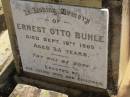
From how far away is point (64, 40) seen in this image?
5.12 ft

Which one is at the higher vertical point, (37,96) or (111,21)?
(111,21)

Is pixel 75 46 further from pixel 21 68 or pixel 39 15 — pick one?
pixel 21 68

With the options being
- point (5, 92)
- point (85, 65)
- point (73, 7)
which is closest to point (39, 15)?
point (73, 7)

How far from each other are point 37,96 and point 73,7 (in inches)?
18.9

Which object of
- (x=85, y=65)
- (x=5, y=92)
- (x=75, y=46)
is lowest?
(x=5, y=92)


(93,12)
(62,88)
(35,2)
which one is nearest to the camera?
(93,12)

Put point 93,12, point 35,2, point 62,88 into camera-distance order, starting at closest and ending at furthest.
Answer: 1. point 93,12
2. point 35,2
3. point 62,88

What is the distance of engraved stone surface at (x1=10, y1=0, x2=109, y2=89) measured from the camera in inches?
57.2

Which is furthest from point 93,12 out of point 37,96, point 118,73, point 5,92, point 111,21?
point 5,92

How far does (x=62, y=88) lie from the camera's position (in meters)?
1.74

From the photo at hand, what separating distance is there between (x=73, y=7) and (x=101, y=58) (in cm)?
29

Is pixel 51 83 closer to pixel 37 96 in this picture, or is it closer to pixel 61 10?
pixel 37 96

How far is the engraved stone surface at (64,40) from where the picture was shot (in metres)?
1.45

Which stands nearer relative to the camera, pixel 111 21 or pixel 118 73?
pixel 111 21
